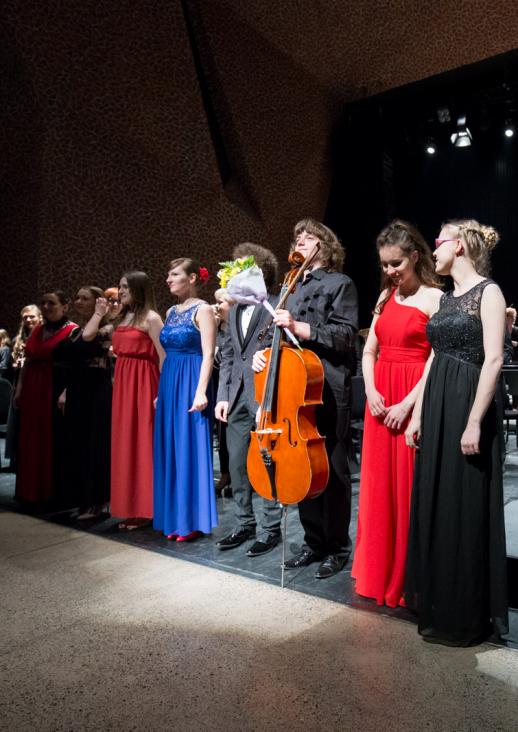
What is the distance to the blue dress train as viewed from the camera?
3.61m

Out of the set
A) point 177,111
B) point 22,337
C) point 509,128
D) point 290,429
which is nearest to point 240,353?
point 290,429

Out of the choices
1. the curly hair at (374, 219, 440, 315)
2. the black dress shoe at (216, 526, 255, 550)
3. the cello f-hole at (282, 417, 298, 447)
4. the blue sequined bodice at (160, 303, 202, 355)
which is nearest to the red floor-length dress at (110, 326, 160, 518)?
the blue sequined bodice at (160, 303, 202, 355)

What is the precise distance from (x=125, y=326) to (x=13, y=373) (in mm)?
3772

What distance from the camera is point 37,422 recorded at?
4594 mm

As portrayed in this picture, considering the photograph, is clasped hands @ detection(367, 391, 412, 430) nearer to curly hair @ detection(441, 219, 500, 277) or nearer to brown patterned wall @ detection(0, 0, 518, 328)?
curly hair @ detection(441, 219, 500, 277)

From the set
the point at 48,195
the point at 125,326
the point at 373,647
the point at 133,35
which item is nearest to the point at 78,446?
the point at 125,326

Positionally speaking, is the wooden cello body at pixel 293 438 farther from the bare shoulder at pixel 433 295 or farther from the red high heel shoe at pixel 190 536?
the red high heel shoe at pixel 190 536

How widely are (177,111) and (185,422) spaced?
209 inches

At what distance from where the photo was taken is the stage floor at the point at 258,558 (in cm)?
270

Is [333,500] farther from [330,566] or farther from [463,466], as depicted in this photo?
[463,466]

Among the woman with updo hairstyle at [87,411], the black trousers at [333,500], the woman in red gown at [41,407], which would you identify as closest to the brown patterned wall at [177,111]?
the woman in red gown at [41,407]

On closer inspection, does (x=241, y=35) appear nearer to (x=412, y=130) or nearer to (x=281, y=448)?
(x=412, y=130)

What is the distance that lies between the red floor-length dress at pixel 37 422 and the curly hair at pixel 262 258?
71.5 inches

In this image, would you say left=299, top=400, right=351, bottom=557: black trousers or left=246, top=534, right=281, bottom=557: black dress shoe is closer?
left=299, top=400, right=351, bottom=557: black trousers
